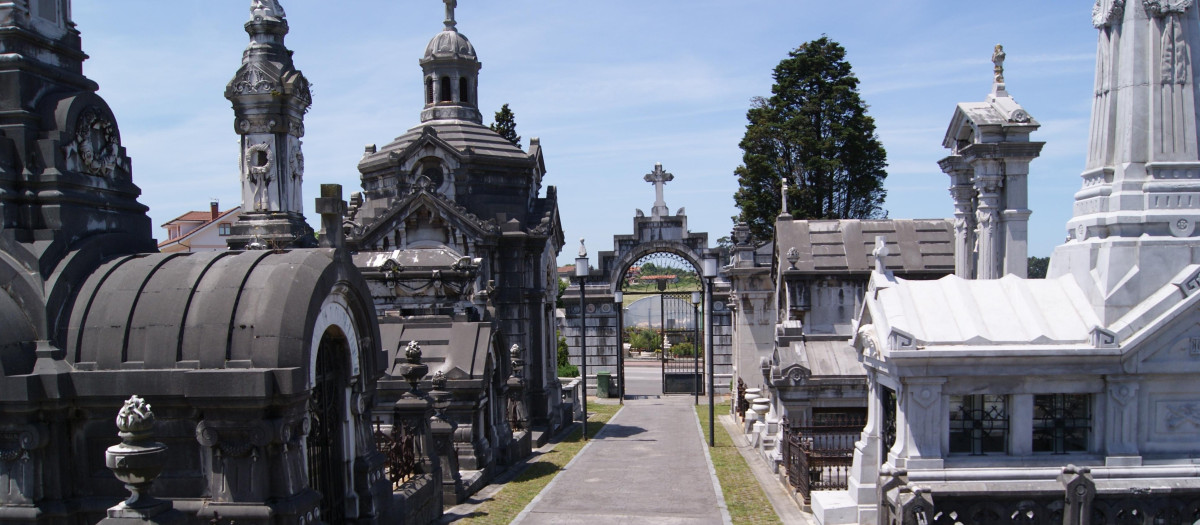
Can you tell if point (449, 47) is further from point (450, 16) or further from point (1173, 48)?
point (1173, 48)

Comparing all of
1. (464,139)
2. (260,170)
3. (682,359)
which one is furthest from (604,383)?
(260,170)

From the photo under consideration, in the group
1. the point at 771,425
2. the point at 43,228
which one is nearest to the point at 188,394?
the point at 43,228

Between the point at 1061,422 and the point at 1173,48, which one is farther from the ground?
the point at 1173,48

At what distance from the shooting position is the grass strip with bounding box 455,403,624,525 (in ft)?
40.5

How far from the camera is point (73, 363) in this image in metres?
7.28

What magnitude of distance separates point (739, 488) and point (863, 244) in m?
8.33

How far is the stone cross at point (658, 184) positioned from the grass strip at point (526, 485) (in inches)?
460

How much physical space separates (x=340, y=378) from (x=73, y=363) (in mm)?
2425

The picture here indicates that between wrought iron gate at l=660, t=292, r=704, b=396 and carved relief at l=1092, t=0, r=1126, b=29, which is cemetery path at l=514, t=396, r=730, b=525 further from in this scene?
carved relief at l=1092, t=0, r=1126, b=29

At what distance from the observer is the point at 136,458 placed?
5.83m

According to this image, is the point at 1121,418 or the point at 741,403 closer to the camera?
the point at 1121,418

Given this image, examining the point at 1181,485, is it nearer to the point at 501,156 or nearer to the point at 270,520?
the point at 270,520

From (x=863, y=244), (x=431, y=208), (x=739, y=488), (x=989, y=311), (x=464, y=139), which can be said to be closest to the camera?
(x=989, y=311)

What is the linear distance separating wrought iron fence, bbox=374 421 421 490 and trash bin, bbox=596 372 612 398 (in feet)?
65.7
